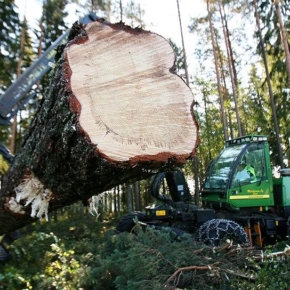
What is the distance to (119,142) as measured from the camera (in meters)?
1.97

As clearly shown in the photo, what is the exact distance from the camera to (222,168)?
7277 mm

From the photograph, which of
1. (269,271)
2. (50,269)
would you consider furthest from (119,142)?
(50,269)

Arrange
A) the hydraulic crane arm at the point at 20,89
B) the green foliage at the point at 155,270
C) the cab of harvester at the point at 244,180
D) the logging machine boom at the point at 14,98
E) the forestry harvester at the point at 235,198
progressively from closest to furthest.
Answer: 1. the green foliage at the point at 155,270
2. the logging machine boom at the point at 14,98
3. the hydraulic crane arm at the point at 20,89
4. the forestry harvester at the point at 235,198
5. the cab of harvester at the point at 244,180

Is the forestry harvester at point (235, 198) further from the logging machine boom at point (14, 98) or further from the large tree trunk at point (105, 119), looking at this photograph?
the large tree trunk at point (105, 119)

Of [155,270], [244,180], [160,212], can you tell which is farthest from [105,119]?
[244,180]

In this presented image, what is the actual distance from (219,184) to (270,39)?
11220mm

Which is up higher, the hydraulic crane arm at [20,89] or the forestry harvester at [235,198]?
the hydraulic crane arm at [20,89]

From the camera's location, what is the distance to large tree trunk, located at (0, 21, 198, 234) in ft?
6.43

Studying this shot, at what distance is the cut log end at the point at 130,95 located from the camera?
6.48ft

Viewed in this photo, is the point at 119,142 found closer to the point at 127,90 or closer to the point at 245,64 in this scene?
the point at 127,90

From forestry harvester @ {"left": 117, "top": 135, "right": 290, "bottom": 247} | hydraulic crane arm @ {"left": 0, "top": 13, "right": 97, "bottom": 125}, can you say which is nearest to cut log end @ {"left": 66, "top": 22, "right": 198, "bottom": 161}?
hydraulic crane arm @ {"left": 0, "top": 13, "right": 97, "bottom": 125}

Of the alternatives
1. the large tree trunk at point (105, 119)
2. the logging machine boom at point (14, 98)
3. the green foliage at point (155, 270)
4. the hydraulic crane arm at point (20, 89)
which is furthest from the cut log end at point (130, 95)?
the hydraulic crane arm at point (20, 89)

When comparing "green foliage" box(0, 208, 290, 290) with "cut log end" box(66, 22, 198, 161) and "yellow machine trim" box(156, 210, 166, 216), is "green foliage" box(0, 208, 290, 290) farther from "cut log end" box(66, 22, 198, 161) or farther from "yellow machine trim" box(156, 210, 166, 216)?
"cut log end" box(66, 22, 198, 161)

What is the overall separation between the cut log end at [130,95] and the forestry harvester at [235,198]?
175 inches
